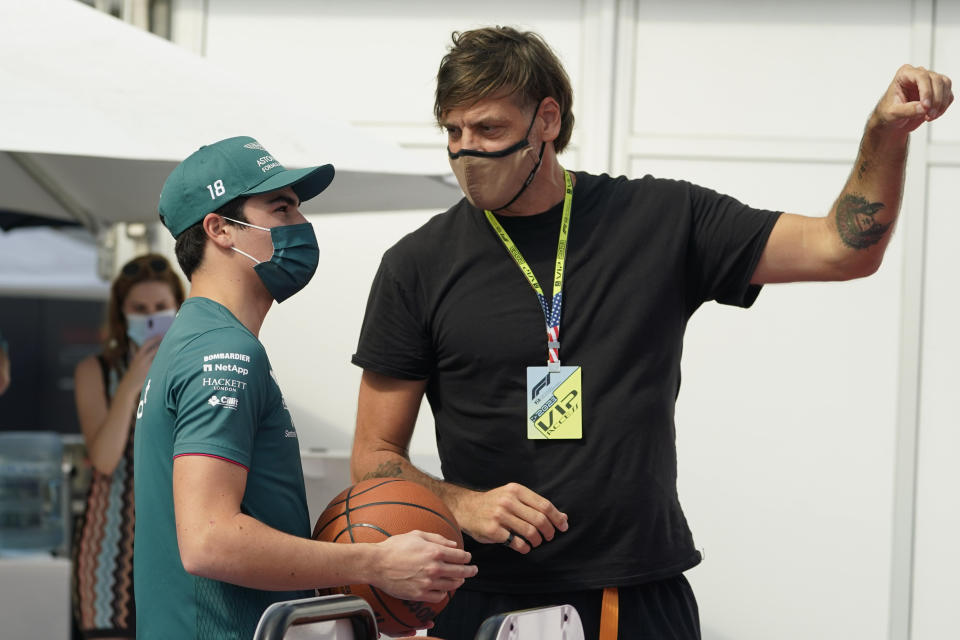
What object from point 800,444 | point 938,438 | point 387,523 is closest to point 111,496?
point 387,523

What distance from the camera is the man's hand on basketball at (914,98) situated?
2055 mm

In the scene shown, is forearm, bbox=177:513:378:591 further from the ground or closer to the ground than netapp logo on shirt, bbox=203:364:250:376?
closer to the ground

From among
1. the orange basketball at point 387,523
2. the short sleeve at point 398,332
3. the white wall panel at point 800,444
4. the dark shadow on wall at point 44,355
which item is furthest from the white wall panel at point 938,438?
the dark shadow on wall at point 44,355

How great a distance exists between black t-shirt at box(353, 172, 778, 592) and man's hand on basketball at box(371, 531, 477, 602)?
509 mm

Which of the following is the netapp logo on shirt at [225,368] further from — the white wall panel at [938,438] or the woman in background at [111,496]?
the white wall panel at [938,438]

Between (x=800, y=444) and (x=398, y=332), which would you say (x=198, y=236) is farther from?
(x=800, y=444)

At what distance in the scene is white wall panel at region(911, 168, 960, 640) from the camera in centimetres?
543

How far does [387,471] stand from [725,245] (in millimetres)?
943

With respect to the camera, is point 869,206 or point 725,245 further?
point 725,245

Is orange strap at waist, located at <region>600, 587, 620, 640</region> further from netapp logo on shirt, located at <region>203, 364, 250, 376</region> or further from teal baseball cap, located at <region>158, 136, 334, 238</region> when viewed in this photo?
teal baseball cap, located at <region>158, 136, 334, 238</region>

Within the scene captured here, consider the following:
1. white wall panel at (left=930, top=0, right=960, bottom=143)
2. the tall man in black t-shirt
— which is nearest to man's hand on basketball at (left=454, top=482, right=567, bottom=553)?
the tall man in black t-shirt

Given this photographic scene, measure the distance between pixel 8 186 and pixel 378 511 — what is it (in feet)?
11.8

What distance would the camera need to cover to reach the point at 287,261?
2.14m

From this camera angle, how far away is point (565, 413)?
7.71ft
